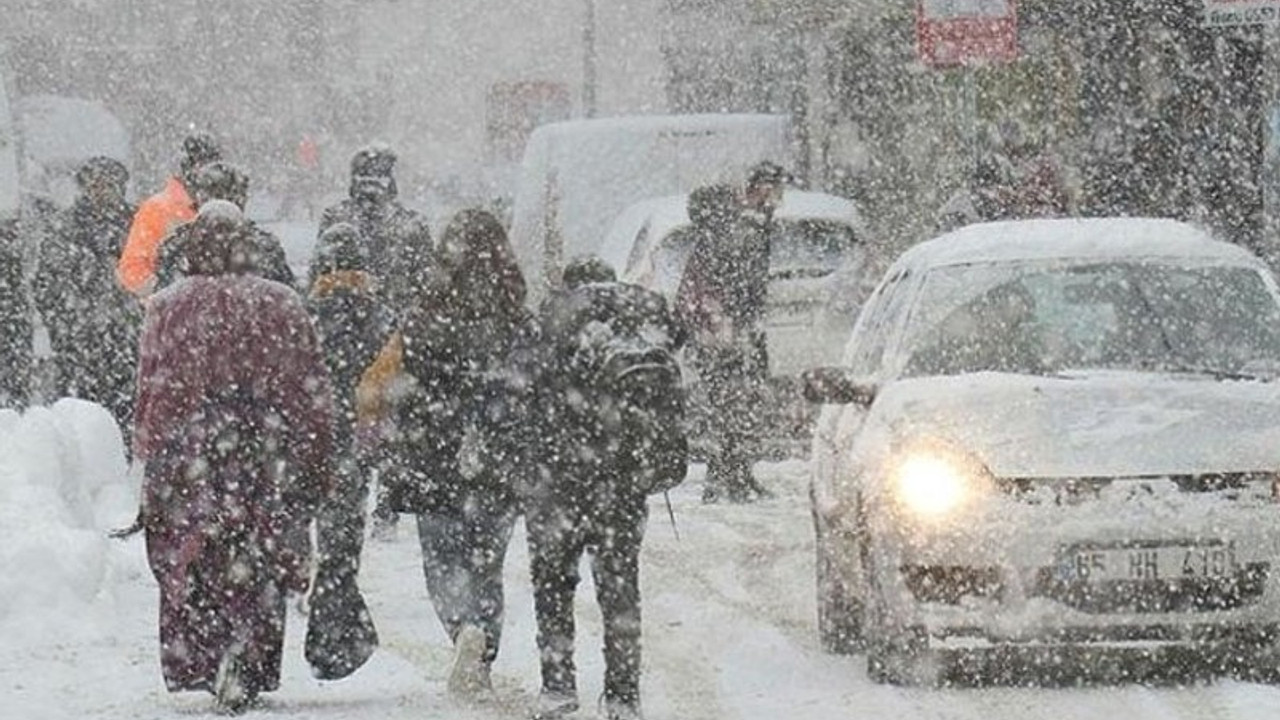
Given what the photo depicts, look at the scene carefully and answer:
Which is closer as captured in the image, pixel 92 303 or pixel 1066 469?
pixel 1066 469

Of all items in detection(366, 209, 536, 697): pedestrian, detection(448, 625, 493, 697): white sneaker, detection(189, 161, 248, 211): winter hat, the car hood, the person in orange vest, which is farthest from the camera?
the person in orange vest

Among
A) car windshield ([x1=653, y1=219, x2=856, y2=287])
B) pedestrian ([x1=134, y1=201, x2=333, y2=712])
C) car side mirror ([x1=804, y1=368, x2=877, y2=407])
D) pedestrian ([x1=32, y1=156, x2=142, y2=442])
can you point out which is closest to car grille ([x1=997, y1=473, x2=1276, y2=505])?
car side mirror ([x1=804, y1=368, x2=877, y2=407])

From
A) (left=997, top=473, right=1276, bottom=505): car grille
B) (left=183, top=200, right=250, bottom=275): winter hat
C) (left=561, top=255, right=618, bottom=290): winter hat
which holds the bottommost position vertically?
(left=997, top=473, right=1276, bottom=505): car grille

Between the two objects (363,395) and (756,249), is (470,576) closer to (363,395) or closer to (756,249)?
(363,395)

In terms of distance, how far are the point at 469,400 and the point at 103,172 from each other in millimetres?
6153

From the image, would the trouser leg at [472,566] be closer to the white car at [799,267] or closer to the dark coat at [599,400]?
Answer: the dark coat at [599,400]

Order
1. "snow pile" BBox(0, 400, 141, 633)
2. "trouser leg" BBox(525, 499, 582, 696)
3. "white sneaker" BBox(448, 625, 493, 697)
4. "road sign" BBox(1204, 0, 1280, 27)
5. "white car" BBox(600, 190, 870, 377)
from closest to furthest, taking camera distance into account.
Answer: "trouser leg" BBox(525, 499, 582, 696) < "white sneaker" BBox(448, 625, 493, 697) < "snow pile" BBox(0, 400, 141, 633) < "road sign" BBox(1204, 0, 1280, 27) < "white car" BBox(600, 190, 870, 377)

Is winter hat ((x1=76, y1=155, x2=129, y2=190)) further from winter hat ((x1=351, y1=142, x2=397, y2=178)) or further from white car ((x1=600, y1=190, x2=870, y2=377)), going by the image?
white car ((x1=600, y1=190, x2=870, y2=377))

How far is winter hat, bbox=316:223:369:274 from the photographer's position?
10.9m

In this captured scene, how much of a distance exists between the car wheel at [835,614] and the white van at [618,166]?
1000 centimetres

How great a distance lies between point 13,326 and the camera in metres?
16.4

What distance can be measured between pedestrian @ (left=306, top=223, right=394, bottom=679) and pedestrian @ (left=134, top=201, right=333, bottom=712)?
33cm

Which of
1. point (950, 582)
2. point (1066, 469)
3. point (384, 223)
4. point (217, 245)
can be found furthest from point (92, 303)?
point (1066, 469)

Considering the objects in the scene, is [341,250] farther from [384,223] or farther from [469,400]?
[384,223]
